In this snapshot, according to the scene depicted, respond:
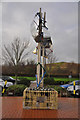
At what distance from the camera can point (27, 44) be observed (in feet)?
48.8

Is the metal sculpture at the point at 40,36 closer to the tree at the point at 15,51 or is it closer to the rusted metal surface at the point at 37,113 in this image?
the rusted metal surface at the point at 37,113

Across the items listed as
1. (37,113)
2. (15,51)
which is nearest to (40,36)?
(37,113)

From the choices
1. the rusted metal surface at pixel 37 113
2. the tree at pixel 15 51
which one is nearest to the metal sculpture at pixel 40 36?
the rusted metal surface at pixel 37 113

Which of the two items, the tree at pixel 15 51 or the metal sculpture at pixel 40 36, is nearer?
the metal sculpture at pixel 40 36

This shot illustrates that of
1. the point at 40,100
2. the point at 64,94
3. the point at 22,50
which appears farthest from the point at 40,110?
the point at 22,50

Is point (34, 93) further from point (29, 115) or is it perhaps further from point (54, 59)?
point (54, 59)

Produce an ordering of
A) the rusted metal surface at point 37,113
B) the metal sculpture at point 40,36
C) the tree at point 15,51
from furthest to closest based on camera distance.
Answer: the tree at point 15,51
the metal sculpture at point 40,36
the rusted metal surface at point 37,113

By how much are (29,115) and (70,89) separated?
677 cm

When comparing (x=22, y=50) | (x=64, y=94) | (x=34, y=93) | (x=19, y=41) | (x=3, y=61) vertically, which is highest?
(x=19, y=41)

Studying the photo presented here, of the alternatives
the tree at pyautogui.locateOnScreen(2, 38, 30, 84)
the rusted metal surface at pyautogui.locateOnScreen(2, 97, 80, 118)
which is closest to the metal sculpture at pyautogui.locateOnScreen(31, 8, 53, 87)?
the rusted metal surface at pyautogui.locateOnScreen(2, 97, 80, 118)

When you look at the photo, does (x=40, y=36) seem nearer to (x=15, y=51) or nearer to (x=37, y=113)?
(x=37, y=113)

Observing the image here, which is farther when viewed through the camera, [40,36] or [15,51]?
[15,51]

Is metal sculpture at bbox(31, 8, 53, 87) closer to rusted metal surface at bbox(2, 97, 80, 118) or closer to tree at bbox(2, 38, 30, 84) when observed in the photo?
rusted metal surface at bbox(2, 97, 80, 118)

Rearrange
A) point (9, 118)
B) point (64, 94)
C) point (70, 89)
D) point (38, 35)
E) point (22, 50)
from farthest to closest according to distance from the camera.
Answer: point (22, 50), point (70, 89), point (64, 94), point (38, 35), point (9, 118)
